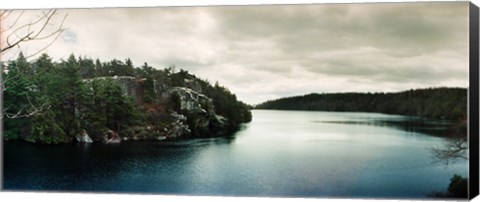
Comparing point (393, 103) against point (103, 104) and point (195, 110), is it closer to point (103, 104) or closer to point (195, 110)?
point (195, 110)

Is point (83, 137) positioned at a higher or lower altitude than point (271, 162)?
higher

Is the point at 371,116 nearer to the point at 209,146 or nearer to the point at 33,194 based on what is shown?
the point at 209,146

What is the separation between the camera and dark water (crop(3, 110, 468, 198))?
7023mm

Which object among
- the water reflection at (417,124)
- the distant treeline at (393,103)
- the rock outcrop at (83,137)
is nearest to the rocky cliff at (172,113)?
the rock outcrop at (83,137)

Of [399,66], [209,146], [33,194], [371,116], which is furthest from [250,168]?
[33,194]

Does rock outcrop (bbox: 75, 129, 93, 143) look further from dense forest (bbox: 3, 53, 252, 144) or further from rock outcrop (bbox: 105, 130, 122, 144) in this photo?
rock outcrop (bbox: 105, 130, 122, 144)

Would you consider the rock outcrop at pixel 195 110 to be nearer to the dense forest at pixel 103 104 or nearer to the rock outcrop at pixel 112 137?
the dense forest at pixel 103 104

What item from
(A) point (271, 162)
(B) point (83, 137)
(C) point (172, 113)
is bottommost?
(A) point (271, 162)

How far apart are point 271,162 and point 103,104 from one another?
2408 mm

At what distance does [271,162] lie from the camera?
728cm

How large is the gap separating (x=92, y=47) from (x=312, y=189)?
3.31 meters

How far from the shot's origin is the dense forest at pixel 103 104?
7.64 m

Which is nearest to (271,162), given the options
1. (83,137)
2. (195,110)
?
(195,110)

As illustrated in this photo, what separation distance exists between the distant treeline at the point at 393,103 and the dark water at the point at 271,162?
11 centimetres
